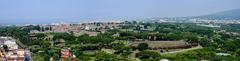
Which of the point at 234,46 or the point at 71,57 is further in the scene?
the point at 234,46

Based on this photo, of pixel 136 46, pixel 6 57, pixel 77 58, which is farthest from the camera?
pixel 136 46

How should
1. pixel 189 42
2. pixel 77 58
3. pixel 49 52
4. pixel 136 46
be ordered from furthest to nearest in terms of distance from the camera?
pixel 189 42 → pixel 136 46 → pixel 49 52 → pixel 77 58

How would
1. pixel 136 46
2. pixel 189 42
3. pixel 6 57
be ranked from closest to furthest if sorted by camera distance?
1. pixel 6 57
2. pixel 136 46
3. pixel 189 42

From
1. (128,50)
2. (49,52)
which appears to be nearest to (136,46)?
(128,50)

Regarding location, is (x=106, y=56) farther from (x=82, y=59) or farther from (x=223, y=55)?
(x=223, y=55)

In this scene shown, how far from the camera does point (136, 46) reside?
2466 centimetres

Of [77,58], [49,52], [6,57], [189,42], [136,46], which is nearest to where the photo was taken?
[6,57]

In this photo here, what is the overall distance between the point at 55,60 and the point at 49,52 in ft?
7.90

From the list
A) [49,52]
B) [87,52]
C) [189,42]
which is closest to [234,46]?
[189,42]

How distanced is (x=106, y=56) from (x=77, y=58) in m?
1.22

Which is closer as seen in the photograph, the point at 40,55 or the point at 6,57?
the point at 6,57

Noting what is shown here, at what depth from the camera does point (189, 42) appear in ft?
92.9

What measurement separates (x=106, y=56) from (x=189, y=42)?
29.6 feet

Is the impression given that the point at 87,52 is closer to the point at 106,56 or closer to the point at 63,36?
Result: the point at 106,56
